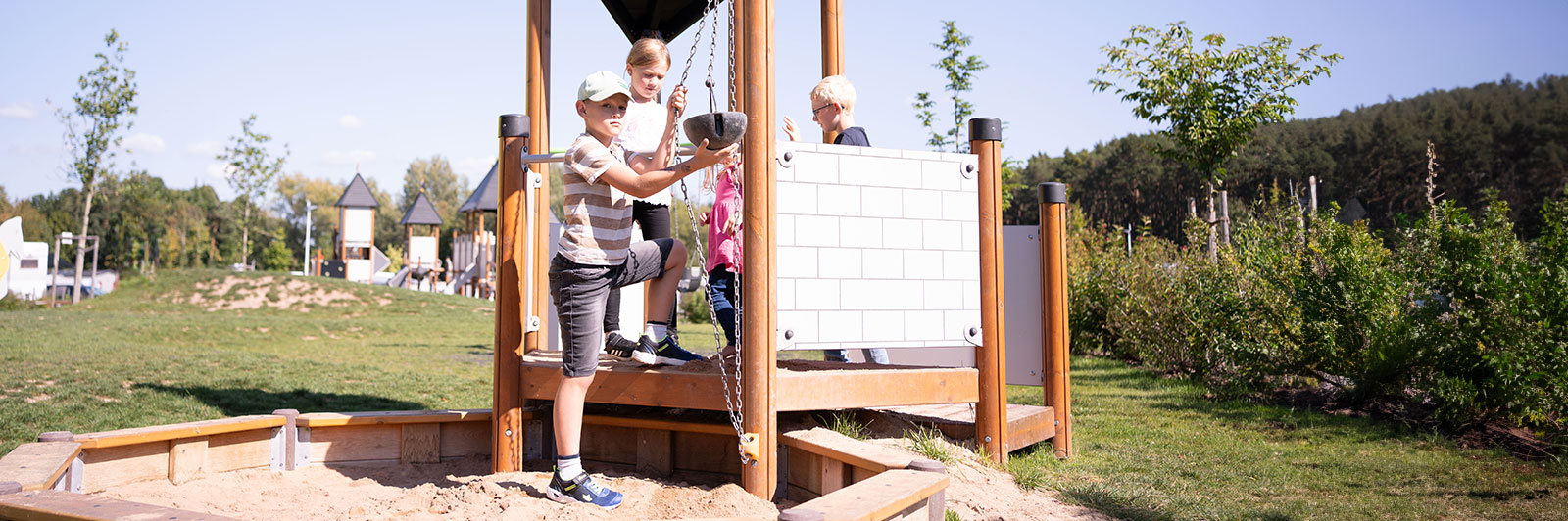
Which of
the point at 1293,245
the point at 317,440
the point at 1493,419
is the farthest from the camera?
the point at 1293,245

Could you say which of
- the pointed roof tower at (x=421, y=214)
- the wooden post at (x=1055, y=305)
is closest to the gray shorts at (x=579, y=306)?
the wooden post at (x=1055, y=305)

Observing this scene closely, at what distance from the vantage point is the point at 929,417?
4.66 metres

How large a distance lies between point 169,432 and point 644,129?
2393 millimetres

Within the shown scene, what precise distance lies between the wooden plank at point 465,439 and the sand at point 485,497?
35 cm

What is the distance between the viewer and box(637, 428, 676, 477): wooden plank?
434 centimetres

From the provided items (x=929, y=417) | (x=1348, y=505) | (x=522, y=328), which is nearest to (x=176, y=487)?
(x=522, y=328)

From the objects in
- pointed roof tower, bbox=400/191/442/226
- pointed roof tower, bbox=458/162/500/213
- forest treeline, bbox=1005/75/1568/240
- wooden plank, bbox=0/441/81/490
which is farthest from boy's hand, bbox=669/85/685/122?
forest treeline, bbox=1005/75/1568/240

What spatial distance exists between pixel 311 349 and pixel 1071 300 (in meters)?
9.73

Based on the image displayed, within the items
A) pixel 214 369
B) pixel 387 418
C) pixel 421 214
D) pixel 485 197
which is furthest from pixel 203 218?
pixel 387 418

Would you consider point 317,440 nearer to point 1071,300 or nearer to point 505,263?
point 505,263

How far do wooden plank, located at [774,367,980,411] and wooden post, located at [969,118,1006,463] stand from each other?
0.07 metres

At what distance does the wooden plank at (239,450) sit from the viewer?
14.4 feet

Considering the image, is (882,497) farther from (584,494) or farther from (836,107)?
(836,107)

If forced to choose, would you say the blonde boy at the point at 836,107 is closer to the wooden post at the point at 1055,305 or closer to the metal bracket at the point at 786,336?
the wooden post at the point at 1055,305
